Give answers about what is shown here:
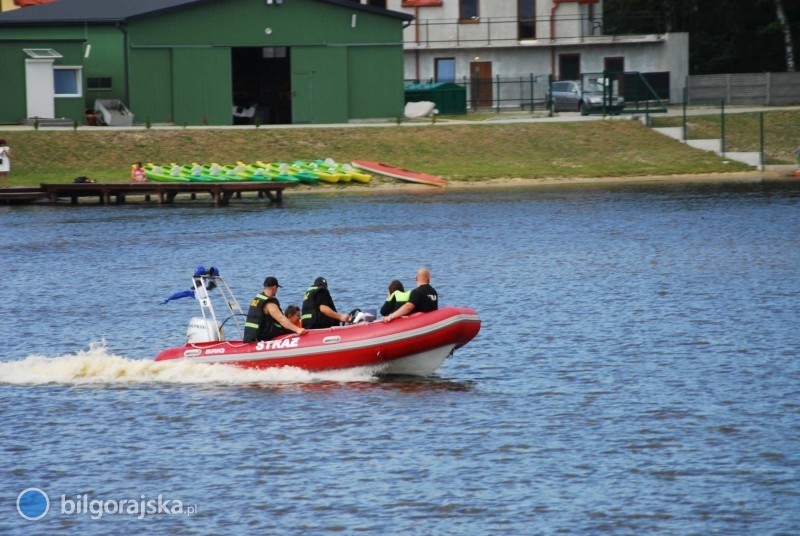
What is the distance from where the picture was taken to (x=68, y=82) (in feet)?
212

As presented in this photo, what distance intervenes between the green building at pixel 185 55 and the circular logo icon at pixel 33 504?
47.3 m

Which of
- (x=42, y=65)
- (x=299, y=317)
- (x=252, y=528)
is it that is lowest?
(x=252, y=528)

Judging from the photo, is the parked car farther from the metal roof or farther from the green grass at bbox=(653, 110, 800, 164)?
the metal roof

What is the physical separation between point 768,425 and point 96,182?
39413 millimetres

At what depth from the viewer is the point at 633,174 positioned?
2377 inches

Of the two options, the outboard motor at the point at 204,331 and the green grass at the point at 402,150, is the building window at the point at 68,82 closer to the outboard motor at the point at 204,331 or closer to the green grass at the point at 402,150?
the green grass at the point at 402,150

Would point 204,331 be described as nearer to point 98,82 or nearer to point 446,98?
point 98,82

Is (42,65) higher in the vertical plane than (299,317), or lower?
higher

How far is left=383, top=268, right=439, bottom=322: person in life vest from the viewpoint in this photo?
22.3 metres

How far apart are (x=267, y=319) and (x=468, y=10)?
61526mm

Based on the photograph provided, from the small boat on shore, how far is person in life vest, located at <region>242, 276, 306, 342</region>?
0.14 metres

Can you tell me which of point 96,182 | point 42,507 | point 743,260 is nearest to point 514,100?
point 96,182

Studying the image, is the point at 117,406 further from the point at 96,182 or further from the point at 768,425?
the point at 96,182

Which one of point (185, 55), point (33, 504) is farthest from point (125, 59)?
point (33, 504)
